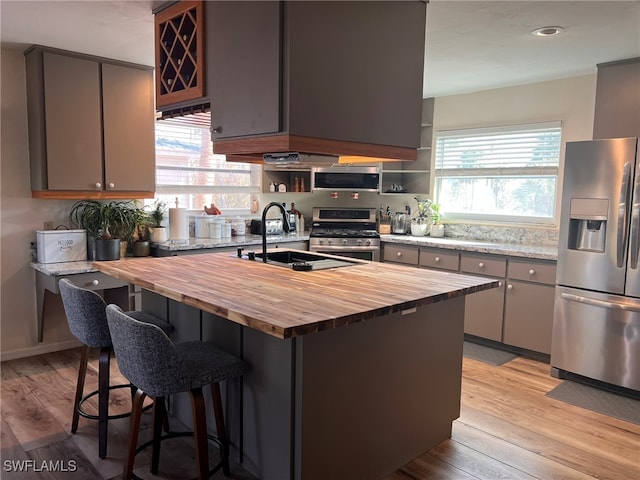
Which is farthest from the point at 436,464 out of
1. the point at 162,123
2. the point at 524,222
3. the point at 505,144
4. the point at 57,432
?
the point at 162,123

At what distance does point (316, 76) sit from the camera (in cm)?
219

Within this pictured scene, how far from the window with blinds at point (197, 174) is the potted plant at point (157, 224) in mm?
138

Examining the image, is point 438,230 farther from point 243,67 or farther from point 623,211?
point 243,67

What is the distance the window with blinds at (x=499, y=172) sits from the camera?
4453 millimetres

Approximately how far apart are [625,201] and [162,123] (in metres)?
Result: 3.86

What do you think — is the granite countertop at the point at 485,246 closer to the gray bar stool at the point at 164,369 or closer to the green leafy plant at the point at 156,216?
the green leafy plant at the point at 156,216

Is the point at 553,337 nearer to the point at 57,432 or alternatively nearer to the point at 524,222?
the point at 524,222

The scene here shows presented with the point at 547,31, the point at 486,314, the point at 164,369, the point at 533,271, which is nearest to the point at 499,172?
the point at 533,271

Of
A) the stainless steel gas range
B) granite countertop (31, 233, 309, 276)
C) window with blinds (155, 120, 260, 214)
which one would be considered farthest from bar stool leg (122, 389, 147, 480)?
the stainless steel gas range

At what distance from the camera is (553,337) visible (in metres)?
3.69

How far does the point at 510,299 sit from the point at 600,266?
0.85 meters

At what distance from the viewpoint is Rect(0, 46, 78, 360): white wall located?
3711 millimetres

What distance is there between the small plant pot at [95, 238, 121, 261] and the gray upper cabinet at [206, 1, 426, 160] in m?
1.69

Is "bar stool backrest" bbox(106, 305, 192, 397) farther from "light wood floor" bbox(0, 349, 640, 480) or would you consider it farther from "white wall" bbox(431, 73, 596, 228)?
"white wall" bbox(431, 73, 596, 228)
